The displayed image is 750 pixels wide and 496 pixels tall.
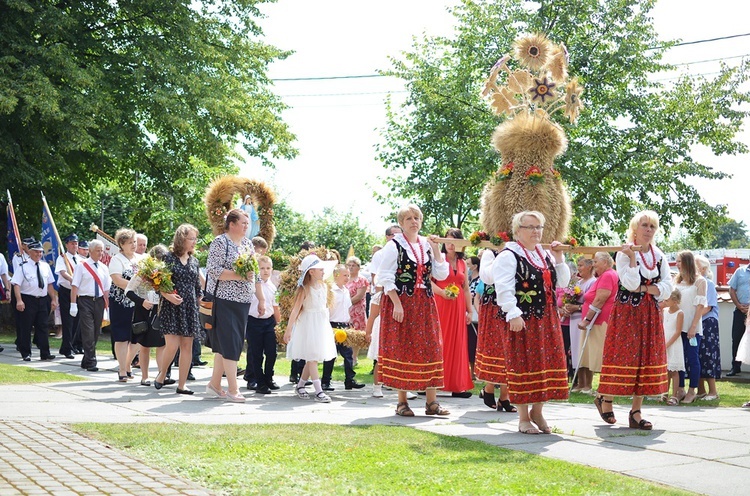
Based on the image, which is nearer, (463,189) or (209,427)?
(209,427)

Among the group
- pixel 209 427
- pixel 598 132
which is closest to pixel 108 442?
pixel 209 427

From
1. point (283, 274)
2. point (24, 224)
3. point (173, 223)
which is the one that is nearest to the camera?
point (283, 274)

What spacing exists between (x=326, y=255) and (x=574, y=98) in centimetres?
358

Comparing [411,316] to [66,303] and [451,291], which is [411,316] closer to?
[451,291]

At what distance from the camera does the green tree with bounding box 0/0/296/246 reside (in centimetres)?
2314

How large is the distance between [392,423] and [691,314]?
4.84 metres

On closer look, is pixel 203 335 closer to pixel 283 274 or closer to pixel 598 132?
pixel 283 274

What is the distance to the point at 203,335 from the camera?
579 inches

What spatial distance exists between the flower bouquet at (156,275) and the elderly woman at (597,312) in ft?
16.4

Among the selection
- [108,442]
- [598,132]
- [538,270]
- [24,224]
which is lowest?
[108,442]

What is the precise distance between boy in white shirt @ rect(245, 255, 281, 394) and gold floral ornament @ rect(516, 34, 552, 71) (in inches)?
160

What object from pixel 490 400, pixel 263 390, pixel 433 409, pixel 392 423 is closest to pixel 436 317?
pixel 433 409

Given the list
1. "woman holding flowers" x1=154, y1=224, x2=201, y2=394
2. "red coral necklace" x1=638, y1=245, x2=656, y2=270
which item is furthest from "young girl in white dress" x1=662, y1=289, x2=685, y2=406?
"woman holding flowers" x1=154, y1=224, x2=201, y2=394

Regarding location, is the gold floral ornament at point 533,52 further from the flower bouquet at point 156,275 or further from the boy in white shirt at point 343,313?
the flower bouquet at point 156,275
